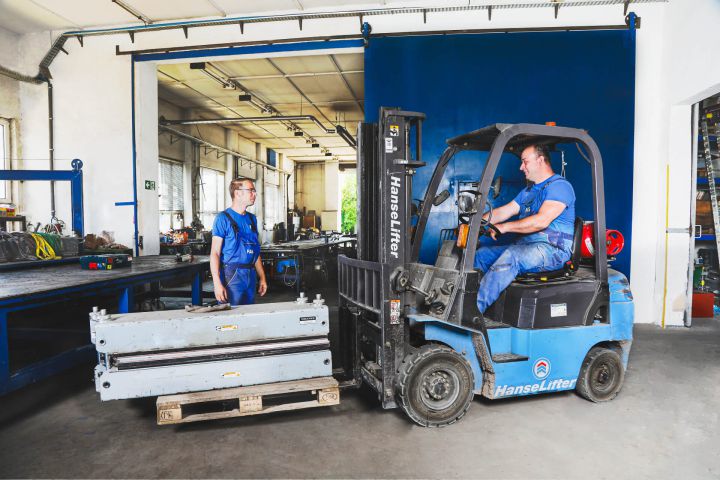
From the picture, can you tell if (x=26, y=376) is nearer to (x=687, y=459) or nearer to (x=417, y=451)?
(x=417, y=451)

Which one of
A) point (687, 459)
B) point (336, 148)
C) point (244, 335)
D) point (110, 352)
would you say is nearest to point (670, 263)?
point (687, 459)

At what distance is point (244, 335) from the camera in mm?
3246

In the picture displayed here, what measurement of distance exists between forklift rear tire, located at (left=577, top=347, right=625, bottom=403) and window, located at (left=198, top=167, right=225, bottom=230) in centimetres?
1495

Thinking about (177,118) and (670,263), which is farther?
(177,118)

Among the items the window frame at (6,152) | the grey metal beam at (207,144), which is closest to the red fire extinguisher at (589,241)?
the window frame at (6,152)

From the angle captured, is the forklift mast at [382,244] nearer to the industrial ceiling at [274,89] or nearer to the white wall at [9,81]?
the industrial ceiling at [274,89]

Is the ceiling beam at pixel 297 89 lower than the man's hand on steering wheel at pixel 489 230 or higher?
higher

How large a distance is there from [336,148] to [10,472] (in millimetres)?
21817

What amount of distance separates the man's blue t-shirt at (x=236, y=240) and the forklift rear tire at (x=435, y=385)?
2.16m

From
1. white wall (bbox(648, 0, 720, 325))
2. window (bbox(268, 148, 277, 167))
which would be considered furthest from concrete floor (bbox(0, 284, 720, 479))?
window (bbox(268, 148, 277, 167))

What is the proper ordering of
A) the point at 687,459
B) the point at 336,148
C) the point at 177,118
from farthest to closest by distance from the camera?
1. the point at 336,148
2. the point at 177,118
3. the point at 687,459

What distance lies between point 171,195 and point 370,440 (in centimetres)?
1372

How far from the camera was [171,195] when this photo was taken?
14.9 meters

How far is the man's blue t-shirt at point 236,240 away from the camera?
175 inches
